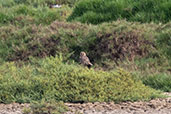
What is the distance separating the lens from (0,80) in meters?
7.06

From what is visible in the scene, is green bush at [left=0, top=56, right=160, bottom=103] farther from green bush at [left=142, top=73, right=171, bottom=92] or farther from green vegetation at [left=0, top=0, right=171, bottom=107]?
green bush at [left=142, top=73, right=171, bottom=92]

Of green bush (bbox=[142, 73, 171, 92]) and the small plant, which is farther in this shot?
green bush (bbox=[142, 73, 171, 92])

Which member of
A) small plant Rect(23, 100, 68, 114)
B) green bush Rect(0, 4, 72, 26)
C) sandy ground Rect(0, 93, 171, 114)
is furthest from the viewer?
green bush Rect(0, 4, 72, 26)

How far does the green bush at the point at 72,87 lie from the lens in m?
6.47

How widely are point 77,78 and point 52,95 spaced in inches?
20.2

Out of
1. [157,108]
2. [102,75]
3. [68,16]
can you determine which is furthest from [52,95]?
[68,16]

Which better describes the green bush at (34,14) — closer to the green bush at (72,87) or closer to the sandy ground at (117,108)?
the green bush at (72,87)

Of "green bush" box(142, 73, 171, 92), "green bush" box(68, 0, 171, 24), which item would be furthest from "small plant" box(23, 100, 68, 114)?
"green bush" box(68, 0, 171, 24)

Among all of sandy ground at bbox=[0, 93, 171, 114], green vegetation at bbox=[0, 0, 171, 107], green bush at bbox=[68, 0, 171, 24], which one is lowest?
sandy ground at bbox=[0, 93, 171, 114]

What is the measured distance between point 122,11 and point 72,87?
5.03m

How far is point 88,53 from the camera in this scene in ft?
30.7

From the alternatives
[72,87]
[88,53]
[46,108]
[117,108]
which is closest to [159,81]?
[117,108]

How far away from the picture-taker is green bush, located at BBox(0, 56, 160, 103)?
6469mm

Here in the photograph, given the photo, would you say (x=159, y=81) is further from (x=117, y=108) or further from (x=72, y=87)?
(x=72, y=87)
